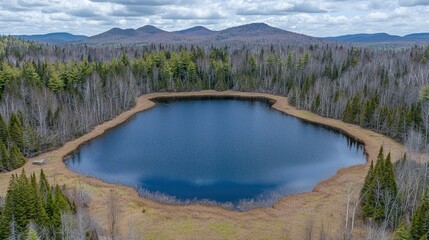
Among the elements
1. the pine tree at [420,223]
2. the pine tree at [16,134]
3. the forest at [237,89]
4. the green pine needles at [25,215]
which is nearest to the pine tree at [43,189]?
the forest at [237,89]

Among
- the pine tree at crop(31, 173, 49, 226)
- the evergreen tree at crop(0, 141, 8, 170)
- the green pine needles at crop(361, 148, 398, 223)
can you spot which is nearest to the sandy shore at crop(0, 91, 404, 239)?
the evergreen tree at crop(0, 141, 8, 170)

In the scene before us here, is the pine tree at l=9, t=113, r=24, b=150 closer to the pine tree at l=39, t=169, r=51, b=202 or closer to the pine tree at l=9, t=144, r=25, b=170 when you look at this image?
the pine tree at l=9, t=144, r=25, b=170

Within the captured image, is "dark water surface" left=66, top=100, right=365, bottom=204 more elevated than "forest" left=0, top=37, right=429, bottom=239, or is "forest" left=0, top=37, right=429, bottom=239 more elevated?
"forest" left=0, top=37, right=429, bottom=239

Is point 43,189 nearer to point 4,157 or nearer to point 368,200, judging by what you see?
point 4,157

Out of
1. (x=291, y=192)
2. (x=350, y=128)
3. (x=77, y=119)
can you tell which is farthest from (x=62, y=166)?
(x=350, y=128)

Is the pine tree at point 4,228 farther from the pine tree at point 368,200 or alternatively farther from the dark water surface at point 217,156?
the pine tree at point 368,200

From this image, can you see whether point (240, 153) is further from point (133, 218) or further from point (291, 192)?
point (133, 218)
